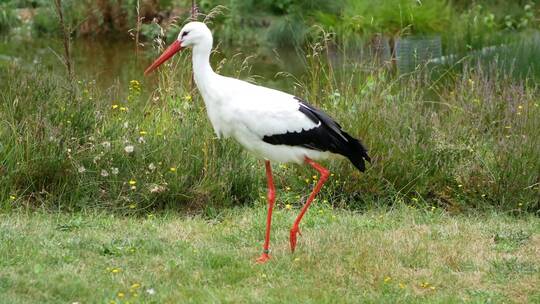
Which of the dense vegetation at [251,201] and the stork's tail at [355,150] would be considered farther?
the stork's tail at [355,150]

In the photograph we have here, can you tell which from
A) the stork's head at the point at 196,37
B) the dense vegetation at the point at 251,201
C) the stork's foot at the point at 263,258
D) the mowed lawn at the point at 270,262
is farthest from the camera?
the stork's head at the point at 196,37

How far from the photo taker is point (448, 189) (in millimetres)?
7695

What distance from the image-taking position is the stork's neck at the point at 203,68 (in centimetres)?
625

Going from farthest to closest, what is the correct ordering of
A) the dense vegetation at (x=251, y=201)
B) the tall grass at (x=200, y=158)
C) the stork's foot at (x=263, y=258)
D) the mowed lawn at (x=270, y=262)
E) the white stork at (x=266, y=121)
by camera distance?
the tall grass at (x=200, y=158) < the white stork at (x=266, y=121) < the stork's foot at (x=263, y=258) < the dense vegetation at (x=251, y=201) < the mowed lawn at (x=270, y=262)

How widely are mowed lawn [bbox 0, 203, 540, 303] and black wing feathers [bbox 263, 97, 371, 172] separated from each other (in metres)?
0.60

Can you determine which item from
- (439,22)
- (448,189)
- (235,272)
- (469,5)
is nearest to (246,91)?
(235,272)

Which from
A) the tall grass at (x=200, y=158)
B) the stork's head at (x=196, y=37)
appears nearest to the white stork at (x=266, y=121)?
the stork's head at (x=196, y=37)

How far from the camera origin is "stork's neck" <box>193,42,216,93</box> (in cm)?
625

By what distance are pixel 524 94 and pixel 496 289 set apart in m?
3.69

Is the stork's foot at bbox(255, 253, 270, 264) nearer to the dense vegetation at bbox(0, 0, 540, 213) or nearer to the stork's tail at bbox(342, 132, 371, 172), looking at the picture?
the stork's tail at bbox(342, 132, 371, 172)

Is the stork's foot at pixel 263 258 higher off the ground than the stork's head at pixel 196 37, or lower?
lower

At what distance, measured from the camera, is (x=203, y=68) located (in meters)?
6.29

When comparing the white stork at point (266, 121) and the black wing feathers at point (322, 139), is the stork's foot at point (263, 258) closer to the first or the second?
the white stork at point (266, 121)

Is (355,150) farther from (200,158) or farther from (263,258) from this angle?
(200,158)
